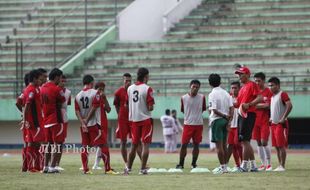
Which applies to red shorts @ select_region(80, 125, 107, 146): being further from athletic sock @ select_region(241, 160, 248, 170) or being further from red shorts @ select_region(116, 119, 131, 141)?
athletic sock @ select_region(241, 160, 248, 170)

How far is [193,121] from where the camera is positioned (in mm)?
27141

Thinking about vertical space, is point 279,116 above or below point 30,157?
above

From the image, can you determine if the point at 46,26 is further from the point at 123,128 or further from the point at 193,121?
the point at 193,121

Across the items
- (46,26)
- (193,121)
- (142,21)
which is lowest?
(193,121)

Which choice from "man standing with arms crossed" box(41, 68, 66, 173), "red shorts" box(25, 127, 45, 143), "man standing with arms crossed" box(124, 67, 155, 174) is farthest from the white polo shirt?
"red shorts" box(25, 127, 45, 143)

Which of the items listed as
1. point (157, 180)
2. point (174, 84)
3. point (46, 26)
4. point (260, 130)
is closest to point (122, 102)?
point (260, 130)

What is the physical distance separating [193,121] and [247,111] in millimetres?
2548

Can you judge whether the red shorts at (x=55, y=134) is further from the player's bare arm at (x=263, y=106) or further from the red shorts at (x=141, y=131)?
the player's bare arm at (x=263, y=106)

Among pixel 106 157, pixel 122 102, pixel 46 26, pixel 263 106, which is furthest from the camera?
pixel 46 26

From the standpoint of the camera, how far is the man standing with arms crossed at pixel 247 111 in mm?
24703

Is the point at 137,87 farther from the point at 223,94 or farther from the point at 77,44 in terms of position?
the point at 77,44

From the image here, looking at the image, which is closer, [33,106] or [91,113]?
[91,113]

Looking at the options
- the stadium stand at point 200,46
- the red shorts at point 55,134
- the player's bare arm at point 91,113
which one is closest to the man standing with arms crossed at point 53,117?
the red shorts at point 55,134

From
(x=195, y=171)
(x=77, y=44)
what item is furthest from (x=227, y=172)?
(x=77, y=44)
